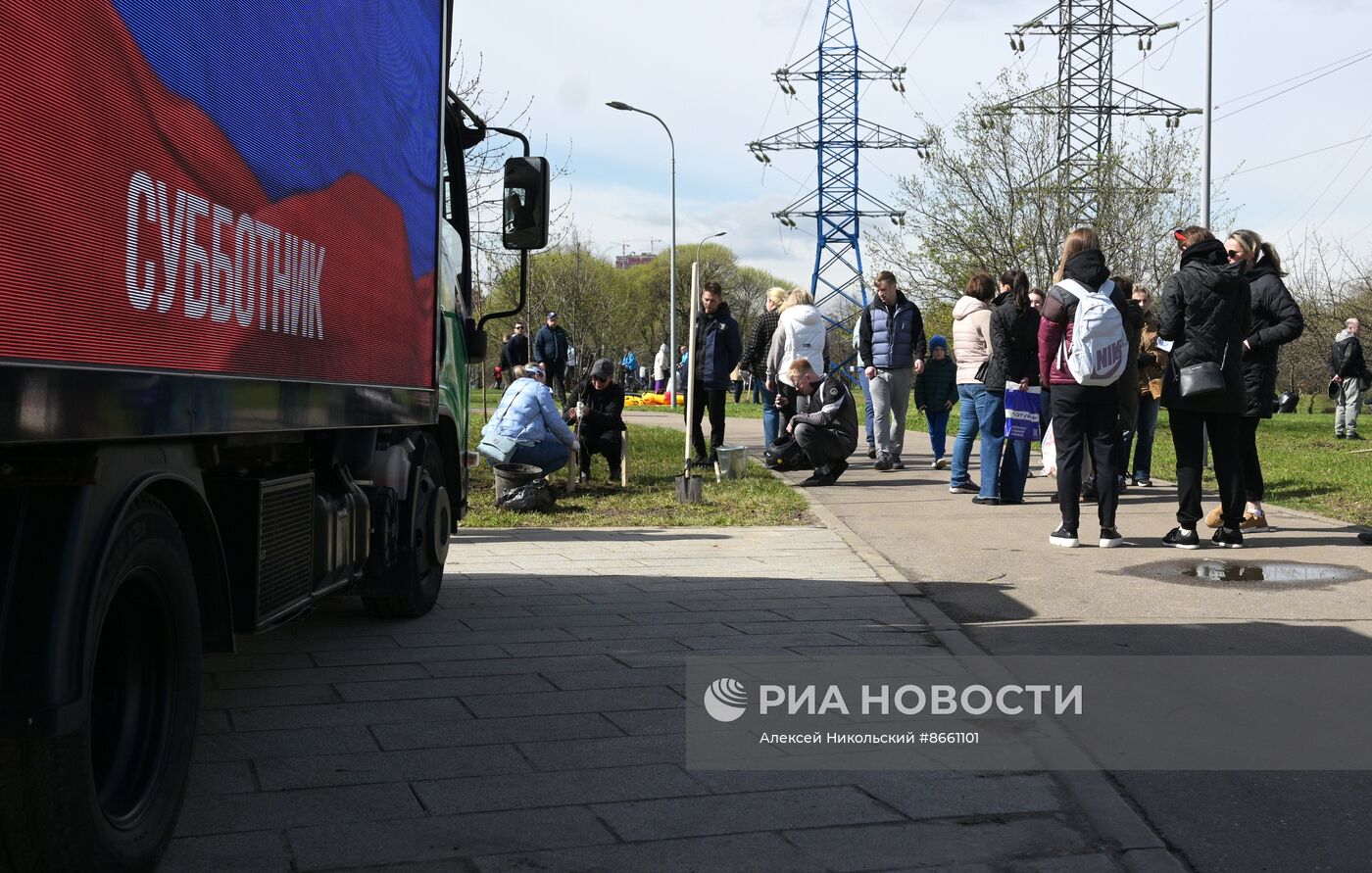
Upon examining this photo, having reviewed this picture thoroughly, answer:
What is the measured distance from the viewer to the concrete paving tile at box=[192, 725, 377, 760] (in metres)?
4.39

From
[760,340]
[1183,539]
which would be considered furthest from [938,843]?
[760,340]

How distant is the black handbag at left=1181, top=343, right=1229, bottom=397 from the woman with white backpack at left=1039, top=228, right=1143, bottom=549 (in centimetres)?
40

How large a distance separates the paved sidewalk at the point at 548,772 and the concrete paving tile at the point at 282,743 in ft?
0.04

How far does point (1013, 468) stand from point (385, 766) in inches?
331

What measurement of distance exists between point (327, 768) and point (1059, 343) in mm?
6437

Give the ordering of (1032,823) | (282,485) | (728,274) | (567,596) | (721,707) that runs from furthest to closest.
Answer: (728,274) < (567,596) < (721,707) < (282,485) < (1032,823)

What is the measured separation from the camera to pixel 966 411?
12.5 meters

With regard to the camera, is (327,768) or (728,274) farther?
(728,274)

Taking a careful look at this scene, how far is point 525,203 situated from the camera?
766 cm

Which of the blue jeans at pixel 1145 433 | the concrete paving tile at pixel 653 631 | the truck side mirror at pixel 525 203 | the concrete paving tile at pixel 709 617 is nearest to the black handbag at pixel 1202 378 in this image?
the concrete paving tile at pixel 709 617

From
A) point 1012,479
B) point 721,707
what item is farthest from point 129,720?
point 1012,479

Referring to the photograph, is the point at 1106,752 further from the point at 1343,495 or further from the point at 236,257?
the point at 1343,495

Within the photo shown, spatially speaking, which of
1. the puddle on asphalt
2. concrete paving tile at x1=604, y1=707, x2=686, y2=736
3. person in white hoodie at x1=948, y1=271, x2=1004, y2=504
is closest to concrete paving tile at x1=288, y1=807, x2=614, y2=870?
concrete paving tile at x1=604, y1=707, x2=686, y2=736

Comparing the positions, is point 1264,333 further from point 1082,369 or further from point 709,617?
point 709,617
